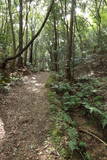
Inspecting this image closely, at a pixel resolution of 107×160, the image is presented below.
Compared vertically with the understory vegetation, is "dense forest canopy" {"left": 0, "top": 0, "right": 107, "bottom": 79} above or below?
above

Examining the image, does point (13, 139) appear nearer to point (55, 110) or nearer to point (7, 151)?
point (7, 151)

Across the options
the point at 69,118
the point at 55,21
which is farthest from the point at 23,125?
the point at 55,21

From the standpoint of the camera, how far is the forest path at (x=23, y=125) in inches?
164

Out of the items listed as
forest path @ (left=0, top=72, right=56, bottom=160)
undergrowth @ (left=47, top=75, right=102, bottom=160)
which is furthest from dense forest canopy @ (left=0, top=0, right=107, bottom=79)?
forest path @ (left=0, top=72, right=56, bottom=160)

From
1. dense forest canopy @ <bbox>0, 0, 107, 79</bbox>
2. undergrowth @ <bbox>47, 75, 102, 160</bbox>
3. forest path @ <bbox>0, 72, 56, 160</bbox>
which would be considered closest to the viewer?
forest path @ <bbox>0, 72, 56, 160</bbox>

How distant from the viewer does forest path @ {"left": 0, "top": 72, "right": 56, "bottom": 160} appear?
4.16m

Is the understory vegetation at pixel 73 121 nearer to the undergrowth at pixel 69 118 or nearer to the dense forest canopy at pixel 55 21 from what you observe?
the undergrowth at pixel 69 118

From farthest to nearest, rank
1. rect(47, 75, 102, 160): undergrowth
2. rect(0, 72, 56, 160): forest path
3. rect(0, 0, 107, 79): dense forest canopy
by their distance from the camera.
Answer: rect(0, 0, 107, 79): dense forest canopy < rect(47, 75, 102, 160): undergrowth < rect(0, 72, 56, 160): forest path

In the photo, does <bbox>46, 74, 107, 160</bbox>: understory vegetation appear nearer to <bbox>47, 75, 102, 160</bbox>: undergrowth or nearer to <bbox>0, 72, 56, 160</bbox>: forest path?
<bbox>47, 75, 102, 160</bbox>: undergrowth

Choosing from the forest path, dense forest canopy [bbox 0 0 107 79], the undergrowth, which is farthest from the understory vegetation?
dense forest canopy [bbox 0 0 107 79]

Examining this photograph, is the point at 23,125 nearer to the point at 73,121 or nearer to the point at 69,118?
the point at 69,118

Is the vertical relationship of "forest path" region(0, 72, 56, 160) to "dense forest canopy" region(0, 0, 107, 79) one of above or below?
below

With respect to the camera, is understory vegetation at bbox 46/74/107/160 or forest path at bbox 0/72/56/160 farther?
understory vegetation at bbox 46/74/107/160

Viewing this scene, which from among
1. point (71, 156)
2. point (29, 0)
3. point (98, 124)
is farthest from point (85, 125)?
point (29, 0)
